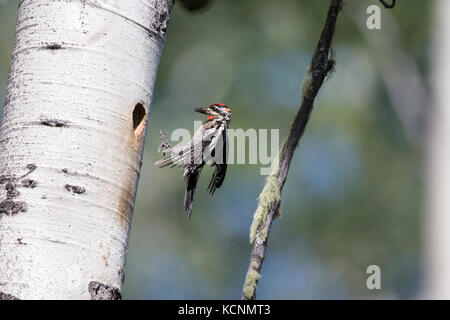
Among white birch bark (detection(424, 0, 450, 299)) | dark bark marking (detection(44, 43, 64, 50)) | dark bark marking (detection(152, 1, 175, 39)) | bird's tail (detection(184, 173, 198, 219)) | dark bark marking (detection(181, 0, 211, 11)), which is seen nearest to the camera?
dark bark marking (detection(44, 43, 64, 50))

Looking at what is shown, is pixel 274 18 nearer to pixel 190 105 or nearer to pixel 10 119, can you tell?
pixel 190 105

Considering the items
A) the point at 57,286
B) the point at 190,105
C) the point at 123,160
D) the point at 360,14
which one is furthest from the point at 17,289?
the point at 190,105

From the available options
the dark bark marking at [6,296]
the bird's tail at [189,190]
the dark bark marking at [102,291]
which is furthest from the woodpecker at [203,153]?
the dark bark marking at [6,296]

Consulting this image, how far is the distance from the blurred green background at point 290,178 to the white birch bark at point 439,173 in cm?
511

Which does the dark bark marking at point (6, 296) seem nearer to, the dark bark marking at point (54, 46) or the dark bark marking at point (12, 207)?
the dark bark marking at point (12, 207)

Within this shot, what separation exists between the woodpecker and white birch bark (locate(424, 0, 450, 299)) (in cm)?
146

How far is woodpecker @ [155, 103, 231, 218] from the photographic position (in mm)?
4313

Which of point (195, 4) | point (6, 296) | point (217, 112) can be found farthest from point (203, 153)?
point (6, 296)

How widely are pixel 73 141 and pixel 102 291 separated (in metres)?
0.55

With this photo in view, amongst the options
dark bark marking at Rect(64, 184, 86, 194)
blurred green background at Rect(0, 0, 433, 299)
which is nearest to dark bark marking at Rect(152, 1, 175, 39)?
dark bark marking at Rect(64, 184, 86, 194)

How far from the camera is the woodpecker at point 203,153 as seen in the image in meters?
4.31

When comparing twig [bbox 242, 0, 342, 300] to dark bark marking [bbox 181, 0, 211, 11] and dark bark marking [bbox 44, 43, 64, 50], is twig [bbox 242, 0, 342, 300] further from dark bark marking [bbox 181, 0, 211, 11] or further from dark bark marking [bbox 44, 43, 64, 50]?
dark bark marking [bbox 181, 0, 211, 11]

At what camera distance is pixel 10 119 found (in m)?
2.58
